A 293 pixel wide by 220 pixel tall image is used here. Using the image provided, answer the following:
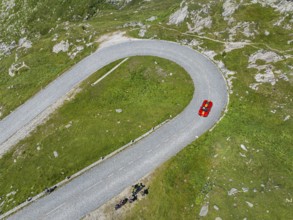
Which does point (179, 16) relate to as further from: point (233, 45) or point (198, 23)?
point (233, 45)

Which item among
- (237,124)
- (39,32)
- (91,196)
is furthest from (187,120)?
(39,32)

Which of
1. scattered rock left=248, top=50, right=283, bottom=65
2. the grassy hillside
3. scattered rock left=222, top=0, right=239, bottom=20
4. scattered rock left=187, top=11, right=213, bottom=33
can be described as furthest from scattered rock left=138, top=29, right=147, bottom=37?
scattered rock left=248, top=50, right=283, bottom=65

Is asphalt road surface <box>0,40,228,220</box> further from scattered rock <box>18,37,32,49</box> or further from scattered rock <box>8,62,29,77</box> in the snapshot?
scattered rock <box>18,37,32,49</box>

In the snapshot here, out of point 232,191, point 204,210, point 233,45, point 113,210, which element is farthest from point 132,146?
point 233,45

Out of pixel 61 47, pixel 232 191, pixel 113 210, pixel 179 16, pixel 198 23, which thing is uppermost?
pixel 61 47

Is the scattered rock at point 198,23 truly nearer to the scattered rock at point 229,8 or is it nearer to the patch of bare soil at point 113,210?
the scattered rock at point 229,8

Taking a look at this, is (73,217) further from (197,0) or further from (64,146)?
(197,0)
